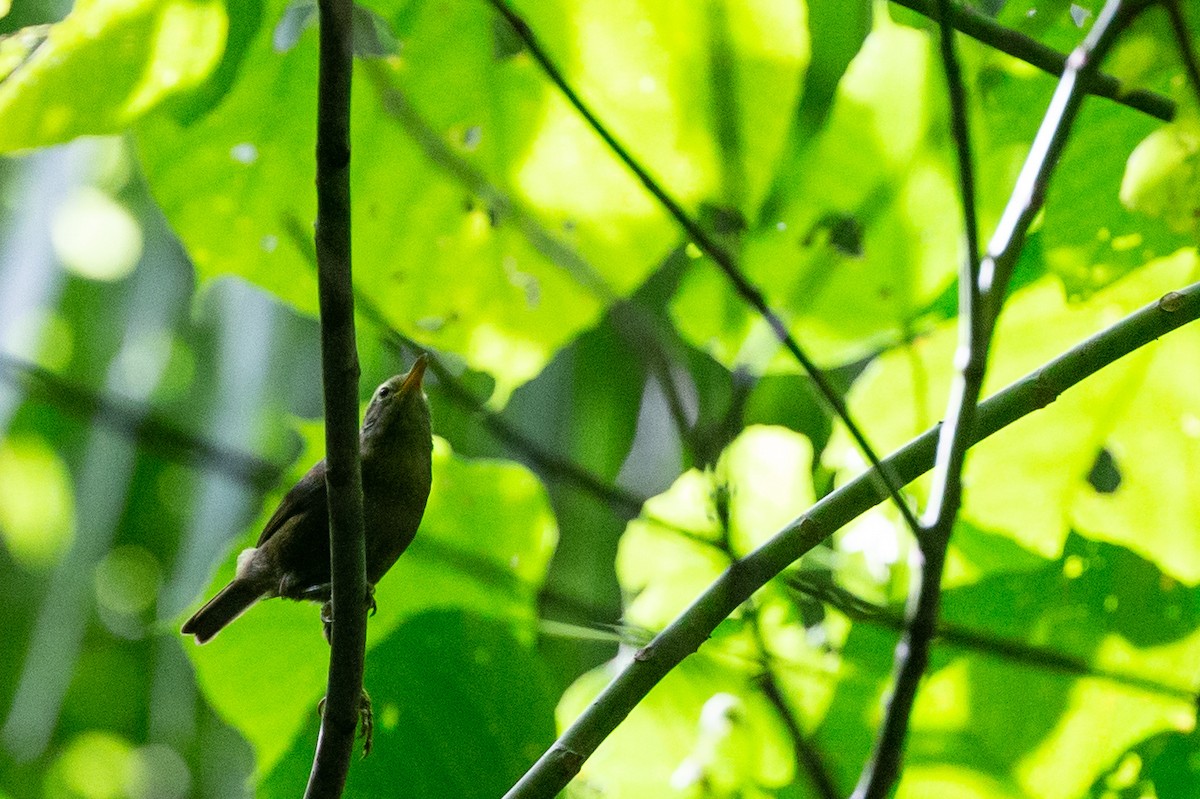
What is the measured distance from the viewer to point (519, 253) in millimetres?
1975

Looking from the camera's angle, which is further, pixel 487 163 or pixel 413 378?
pixel 413 378

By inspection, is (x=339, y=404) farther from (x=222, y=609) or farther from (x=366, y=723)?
(x=222, y=609)

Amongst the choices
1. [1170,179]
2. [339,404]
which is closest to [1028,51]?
[1170,179]

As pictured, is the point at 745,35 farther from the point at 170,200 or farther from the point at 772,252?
the point at 170,200

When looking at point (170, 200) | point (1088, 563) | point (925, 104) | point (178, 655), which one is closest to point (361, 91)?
point (170, 200)

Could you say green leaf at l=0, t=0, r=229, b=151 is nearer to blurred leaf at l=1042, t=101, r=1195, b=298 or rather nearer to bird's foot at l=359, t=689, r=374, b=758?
bird's foot at l=359, t=689, r=374, b=758

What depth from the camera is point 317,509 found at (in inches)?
96.5

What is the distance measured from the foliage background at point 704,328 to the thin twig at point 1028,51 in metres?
0.07

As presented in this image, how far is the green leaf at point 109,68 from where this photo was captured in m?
1.56

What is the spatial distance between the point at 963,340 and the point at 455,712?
3.66 ft

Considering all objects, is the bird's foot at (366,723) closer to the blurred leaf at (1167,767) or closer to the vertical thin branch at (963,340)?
the vertical thin branch at (963,340)

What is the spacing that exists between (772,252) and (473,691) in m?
0.90

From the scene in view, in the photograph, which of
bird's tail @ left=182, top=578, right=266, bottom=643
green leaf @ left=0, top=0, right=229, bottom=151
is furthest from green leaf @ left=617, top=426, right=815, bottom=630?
green leaf @ left=0, top=0, right=229, bottom=151

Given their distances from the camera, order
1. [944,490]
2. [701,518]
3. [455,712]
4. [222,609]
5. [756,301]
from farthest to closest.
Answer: [222,609]
[701,518]
[455,712]
[756,301]
[944,490]
